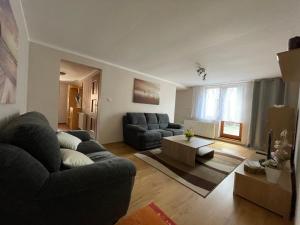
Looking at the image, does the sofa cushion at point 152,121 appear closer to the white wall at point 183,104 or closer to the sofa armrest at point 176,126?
the sofa armrest at point 176,126

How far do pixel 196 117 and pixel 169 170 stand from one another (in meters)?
4.09

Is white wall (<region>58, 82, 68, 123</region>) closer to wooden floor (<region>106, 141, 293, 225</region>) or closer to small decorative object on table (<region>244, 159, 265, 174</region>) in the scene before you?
wooden floor (<region>106, 141, 293, 225</region>)

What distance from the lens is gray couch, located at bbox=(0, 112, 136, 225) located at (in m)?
0.82

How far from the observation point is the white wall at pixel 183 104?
6.71m

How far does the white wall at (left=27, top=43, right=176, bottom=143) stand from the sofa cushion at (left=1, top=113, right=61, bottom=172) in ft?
7.89

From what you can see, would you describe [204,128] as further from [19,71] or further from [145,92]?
[19,71]

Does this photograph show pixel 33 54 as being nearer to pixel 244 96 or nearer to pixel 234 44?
pixel 234 44

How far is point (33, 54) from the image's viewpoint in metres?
2.84

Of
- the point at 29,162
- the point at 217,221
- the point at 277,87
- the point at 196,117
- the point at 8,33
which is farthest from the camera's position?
the point at 196,117

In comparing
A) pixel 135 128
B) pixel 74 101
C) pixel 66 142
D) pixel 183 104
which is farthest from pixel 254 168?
pixel 74 101

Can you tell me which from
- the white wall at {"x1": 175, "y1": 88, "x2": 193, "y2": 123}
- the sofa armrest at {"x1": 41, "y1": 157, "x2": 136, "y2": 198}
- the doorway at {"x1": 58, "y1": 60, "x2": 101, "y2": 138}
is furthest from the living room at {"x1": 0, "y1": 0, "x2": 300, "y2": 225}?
the white wall at {"x1": 175, "y1": 88, "x2": 193, "y2": 123}

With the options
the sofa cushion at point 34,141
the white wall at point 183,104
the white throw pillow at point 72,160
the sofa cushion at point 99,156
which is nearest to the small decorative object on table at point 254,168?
the sofa cushion at point 99,156

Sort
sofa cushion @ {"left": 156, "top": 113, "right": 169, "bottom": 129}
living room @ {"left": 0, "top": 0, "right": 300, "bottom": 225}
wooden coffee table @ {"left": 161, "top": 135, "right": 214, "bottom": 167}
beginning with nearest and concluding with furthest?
living room @ {"left": 0, "top": 0, "right": 300, "bottom": 225} < wooden coffee table @ {"left": 161, "top": 135, "right": 214, "bottom": 167} < sofa cushion @ {"left": 156, "top": 113, "right": 169, "bottom": 129}

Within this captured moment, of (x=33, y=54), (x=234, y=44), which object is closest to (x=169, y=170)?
(x=234, y=44)
